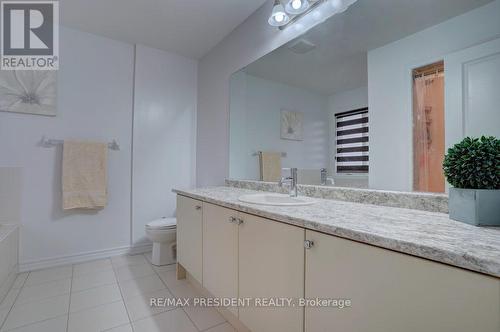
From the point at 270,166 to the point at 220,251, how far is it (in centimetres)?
85

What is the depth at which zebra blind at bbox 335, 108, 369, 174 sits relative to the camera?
51.3 inches

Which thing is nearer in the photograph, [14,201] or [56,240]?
[14,201]

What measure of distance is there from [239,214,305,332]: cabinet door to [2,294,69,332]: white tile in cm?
121

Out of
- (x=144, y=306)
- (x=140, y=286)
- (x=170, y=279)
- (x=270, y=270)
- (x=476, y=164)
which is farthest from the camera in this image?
(x=170, y=279)

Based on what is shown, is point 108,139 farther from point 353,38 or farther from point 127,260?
point 353,38

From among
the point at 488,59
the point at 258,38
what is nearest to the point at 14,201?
the point at 258,38

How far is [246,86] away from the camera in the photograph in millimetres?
2150

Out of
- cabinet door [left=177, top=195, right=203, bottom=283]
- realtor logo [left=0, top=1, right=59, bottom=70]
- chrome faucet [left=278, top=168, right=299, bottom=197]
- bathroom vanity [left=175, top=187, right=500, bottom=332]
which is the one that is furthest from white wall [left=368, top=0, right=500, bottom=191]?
realtor logo [left=0, top=1, right=59, bottom=70]

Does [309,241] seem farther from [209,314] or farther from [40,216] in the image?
[40,216]

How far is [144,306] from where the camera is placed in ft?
5.10

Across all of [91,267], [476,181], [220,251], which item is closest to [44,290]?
[91,267]

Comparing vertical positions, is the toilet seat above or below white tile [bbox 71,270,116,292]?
above

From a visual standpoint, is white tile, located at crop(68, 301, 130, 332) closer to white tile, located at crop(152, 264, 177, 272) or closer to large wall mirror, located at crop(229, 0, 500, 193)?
white tile, located at crop(152, 264, 177, 272)

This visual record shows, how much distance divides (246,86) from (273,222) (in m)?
1.50
